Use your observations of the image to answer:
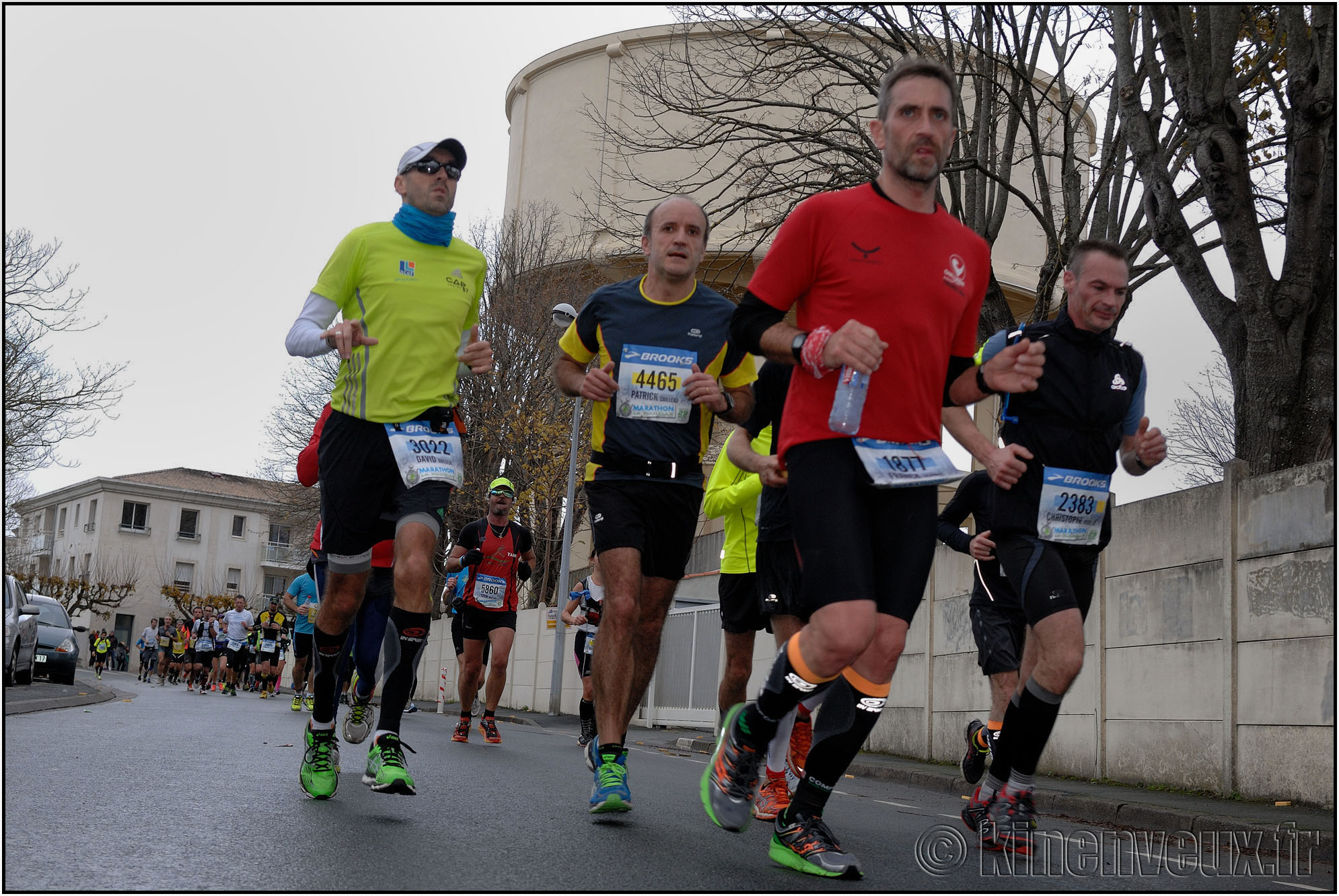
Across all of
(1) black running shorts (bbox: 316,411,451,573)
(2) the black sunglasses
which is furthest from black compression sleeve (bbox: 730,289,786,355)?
(2) the black sunglasses

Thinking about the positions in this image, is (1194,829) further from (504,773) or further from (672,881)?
(672,881)

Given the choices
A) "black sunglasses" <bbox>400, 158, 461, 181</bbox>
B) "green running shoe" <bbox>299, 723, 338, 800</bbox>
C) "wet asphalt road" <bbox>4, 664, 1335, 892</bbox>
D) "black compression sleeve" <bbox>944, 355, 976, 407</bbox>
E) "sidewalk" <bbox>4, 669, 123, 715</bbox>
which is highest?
"black sunglasses" <bbox>400, 158, 461, 181</bbox>

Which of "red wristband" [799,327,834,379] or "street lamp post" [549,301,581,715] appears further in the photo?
"street lamp post" [549,301,581,715]

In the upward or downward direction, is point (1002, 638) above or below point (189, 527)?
below

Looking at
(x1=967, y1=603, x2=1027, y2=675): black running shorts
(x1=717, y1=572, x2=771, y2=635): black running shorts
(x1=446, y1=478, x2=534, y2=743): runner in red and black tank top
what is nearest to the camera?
(x1=717, y1=572, x2=771, y2=635): black running shorts

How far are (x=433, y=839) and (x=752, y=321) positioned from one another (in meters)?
2.00

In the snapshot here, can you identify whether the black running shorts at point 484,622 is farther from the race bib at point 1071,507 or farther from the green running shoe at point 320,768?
the race bib at point 1071,507

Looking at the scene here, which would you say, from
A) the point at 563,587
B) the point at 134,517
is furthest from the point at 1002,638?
the point at 134,517

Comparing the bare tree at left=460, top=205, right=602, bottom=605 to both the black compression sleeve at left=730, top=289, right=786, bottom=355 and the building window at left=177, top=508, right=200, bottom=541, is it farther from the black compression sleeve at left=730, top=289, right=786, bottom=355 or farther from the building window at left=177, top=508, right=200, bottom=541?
the building window at left=177, top=508, right=200, bottom=541

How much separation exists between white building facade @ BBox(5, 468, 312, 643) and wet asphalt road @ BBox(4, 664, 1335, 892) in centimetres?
8880

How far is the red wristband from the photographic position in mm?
4238

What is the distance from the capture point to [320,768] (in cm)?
561

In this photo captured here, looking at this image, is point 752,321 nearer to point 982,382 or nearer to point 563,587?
point 982,382

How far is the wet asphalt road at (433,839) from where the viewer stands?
3.85m
